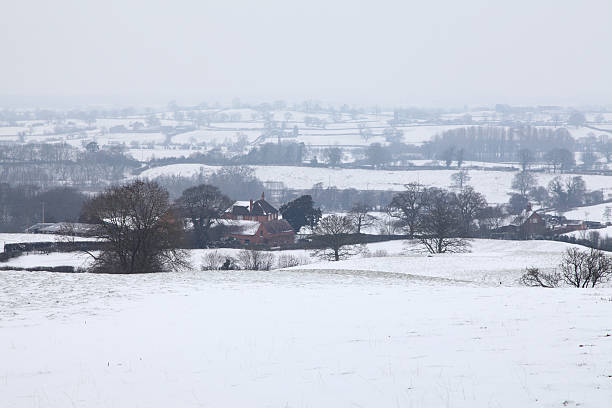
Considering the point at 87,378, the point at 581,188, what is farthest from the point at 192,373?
the point at 581,188

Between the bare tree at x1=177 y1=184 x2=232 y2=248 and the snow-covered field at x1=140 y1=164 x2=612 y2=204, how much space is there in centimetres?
4717

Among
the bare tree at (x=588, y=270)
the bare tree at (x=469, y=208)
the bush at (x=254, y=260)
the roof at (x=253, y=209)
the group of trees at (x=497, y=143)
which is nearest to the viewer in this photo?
the bare tree at (x=588, y=270)

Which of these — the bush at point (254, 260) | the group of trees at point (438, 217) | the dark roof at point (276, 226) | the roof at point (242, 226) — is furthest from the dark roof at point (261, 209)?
the bush at point (254, 260)

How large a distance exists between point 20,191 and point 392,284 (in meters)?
74.6

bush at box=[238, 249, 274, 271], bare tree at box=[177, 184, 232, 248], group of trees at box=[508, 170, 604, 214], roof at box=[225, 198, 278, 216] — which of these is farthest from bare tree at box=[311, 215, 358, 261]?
group of trees at box=[508, 170, 604, 214]

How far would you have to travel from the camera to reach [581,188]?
102 metres

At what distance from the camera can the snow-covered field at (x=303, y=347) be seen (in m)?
9.00

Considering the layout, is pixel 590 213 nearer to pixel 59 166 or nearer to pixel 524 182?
pixel 524 182

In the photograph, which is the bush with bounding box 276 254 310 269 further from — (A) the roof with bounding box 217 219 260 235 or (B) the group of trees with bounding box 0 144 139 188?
(B) the group of trees with bounding box 0 144 139 188

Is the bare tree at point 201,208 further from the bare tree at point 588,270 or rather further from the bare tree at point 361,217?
the bare tree at point 588,270

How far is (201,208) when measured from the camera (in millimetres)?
61875

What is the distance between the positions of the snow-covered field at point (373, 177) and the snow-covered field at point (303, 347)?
89.8m

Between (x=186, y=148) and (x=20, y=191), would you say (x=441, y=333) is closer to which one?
(x=20, y=191)

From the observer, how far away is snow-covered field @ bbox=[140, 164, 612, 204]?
11056 cm
